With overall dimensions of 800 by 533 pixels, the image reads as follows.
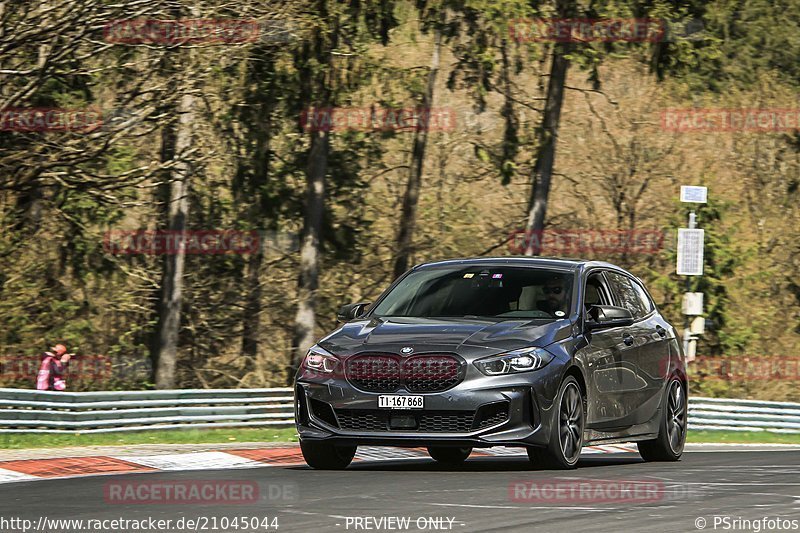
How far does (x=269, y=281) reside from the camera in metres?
37.8

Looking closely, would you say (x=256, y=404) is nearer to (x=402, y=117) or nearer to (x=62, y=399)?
(x=62, y=399)

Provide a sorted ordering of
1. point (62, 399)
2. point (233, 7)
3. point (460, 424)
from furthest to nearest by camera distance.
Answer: point (233, 7) → point (62, 399) → point (460, 424)

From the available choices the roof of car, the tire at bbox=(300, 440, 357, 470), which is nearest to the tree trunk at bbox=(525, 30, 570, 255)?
the roof of car

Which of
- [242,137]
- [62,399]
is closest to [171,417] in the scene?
[62,399]

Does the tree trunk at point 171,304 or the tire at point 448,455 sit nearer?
the tire at point 448,455

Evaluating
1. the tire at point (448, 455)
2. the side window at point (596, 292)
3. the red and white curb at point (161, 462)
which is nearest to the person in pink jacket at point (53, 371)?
the red and white curb at point (161, 462)

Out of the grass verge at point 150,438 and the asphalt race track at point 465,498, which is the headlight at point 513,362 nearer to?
the asphalt race track at point 465,498

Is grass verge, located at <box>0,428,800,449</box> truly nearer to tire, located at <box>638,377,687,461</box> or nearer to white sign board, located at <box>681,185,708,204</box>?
tire, located at <box>638,377,687,461</box>

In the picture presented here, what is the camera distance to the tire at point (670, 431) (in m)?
14.3

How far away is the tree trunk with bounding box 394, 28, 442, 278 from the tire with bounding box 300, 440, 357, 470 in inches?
958

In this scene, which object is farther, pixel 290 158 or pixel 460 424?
pixel 290 158

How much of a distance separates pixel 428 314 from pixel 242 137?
22.4 meters

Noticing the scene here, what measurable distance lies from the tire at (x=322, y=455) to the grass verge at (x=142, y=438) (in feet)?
16.3

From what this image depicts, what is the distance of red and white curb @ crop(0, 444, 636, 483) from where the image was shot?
1240cm
